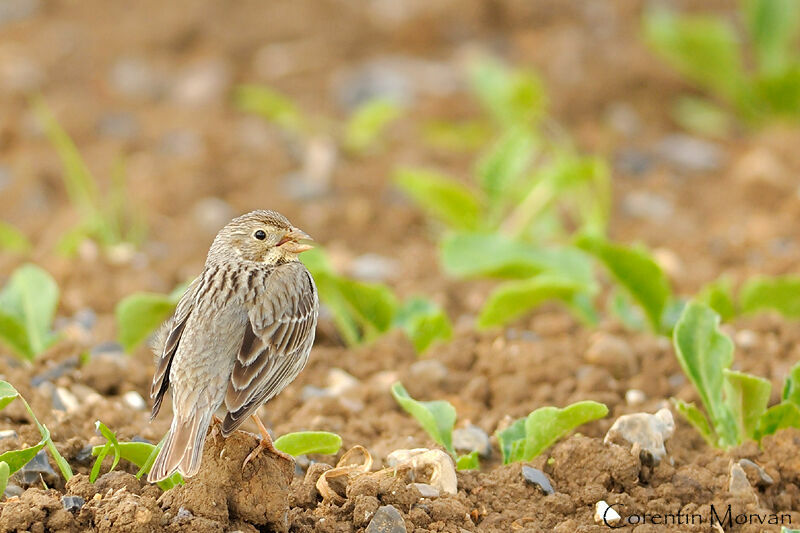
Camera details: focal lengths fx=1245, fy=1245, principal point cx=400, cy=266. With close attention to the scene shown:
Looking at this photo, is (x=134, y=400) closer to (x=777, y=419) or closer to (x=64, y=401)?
Result: (x=64, y=401)

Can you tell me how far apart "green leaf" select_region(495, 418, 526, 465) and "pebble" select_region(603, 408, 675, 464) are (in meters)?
0.34

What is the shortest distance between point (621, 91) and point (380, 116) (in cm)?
273

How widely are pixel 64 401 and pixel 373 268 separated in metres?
3.14

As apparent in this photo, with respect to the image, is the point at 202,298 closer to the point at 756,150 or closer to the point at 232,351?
the point at 232,351

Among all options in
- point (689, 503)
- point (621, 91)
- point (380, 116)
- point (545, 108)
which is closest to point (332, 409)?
point (689, 503)

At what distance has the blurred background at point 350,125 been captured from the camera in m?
8.41

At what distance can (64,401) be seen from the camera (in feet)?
17.8

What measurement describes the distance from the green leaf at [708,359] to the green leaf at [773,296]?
1.50 metres

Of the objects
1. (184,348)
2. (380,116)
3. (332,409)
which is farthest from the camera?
(380,116)

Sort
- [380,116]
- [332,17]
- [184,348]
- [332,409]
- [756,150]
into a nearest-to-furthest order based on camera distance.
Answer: [184,348]
[332,409]
[380,116]
[756,150]
[332,17]

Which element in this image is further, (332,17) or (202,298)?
(332,17)

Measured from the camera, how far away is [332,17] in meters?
11.8

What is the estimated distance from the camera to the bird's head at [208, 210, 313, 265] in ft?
17.1

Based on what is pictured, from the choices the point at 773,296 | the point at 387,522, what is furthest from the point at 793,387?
the point at 387,522
